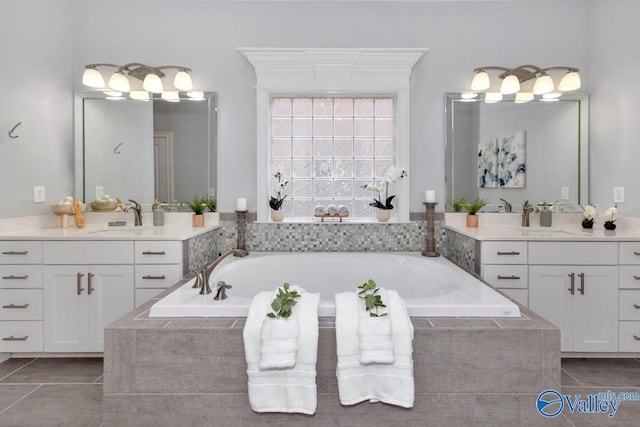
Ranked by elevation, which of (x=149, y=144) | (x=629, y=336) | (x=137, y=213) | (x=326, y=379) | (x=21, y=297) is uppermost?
(x=149, y=144)

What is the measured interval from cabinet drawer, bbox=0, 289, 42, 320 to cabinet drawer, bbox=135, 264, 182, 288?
608 mm

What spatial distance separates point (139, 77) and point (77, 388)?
2170 mm

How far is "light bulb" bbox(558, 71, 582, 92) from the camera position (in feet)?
9.37

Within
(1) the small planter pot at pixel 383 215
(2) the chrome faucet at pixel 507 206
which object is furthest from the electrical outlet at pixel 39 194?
(2) the chrome faucet at pixel 507 206

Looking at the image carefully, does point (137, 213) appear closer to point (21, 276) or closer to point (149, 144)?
point (149, 144)

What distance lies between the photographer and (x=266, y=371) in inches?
57.2

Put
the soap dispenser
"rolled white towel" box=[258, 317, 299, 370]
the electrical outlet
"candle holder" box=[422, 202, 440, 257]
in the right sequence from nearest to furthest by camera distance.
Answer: "rolled white towel" box=[258, 317, 299, 370] < the electrical outlet < "candle holder" box=[422, 202, 440, 257] < the soap dispenser

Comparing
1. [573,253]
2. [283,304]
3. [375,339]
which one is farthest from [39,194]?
[573,253]

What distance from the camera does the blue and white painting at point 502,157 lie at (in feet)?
9.98

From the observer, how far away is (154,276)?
2.34 metres

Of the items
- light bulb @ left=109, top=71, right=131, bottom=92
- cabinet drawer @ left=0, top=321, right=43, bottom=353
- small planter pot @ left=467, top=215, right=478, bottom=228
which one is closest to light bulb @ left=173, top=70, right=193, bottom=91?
light bulb @ left=109, top=71, right=131, bottom=92

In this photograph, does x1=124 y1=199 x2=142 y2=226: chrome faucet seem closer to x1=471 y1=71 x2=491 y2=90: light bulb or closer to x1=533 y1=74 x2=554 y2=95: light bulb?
x1=471 y1=71 x2=491 y2=90: light bulb

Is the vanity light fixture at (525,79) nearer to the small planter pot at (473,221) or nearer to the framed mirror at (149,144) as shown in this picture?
the small planter pot at (473,221)

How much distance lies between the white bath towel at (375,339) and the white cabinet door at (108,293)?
157cm
